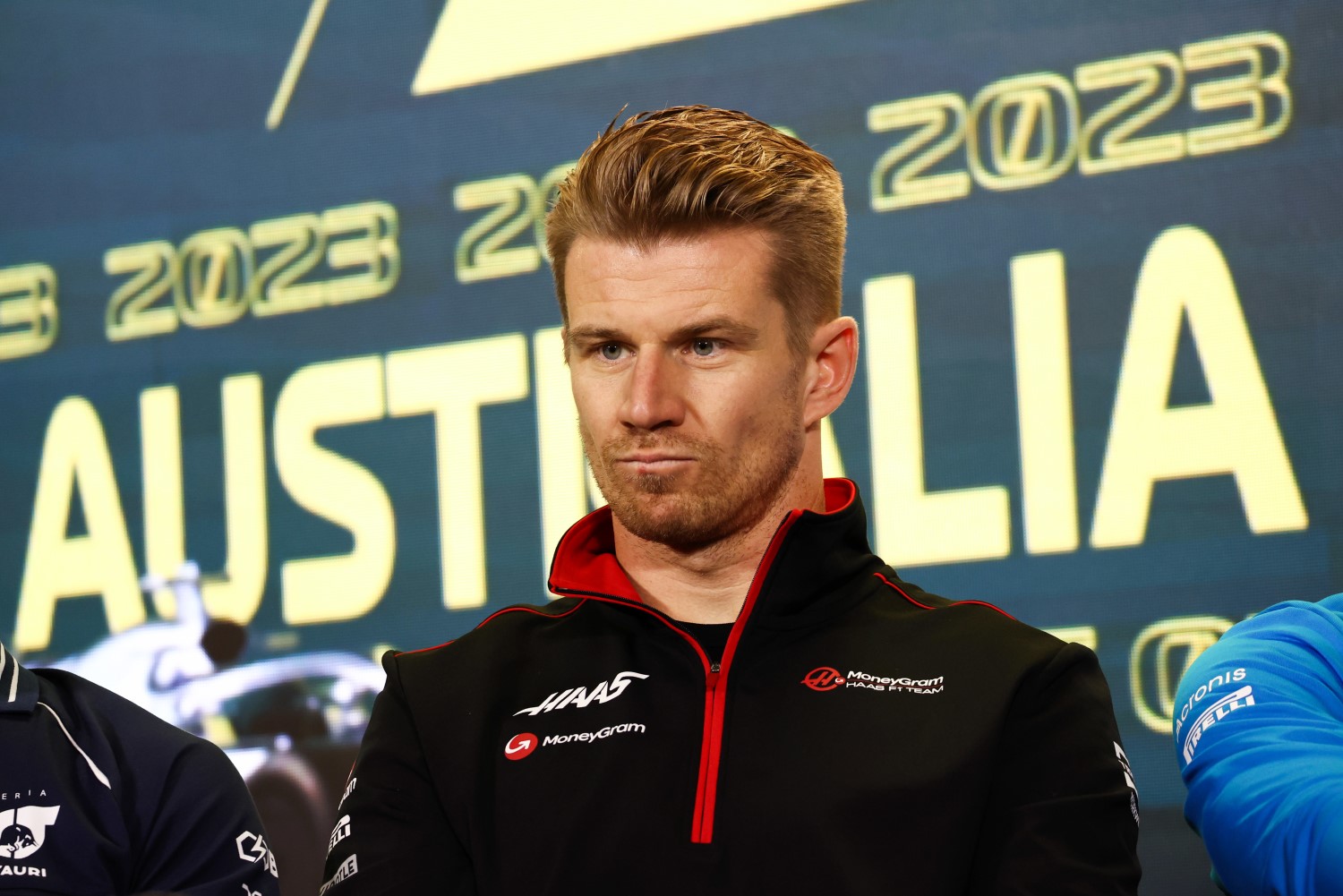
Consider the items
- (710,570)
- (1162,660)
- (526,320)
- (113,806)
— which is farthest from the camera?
(526,320)

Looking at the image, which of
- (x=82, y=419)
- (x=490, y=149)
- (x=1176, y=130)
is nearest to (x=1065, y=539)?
(x=1176, y=130)

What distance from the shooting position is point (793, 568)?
1463 millimetres

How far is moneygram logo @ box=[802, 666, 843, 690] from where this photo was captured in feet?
4.64

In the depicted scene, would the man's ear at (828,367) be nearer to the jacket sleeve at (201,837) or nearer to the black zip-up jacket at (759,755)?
the black zip-up jacket at (759,755)

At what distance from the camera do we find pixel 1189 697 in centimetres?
157

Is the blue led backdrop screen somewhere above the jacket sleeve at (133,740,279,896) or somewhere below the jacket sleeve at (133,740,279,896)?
above

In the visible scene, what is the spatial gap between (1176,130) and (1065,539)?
2.52 ft

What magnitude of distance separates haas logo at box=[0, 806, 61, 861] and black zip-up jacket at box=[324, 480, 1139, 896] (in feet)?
1.33

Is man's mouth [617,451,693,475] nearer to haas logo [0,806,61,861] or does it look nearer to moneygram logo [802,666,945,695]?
moneygram logo [802,666,945,695]

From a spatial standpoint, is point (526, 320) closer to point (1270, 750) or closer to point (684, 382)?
point (684, 382)

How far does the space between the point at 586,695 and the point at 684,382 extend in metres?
0.32

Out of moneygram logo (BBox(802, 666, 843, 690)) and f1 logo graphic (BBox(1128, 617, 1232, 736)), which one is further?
f1 logo graphic (BBox(1128, 617, 1232, 736))

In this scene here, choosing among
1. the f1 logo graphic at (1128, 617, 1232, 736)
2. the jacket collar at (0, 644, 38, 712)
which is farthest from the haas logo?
the f1 logo graphic at (1128, 617, 1232, 736)

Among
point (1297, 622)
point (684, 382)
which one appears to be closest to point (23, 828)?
point (684, 382)
